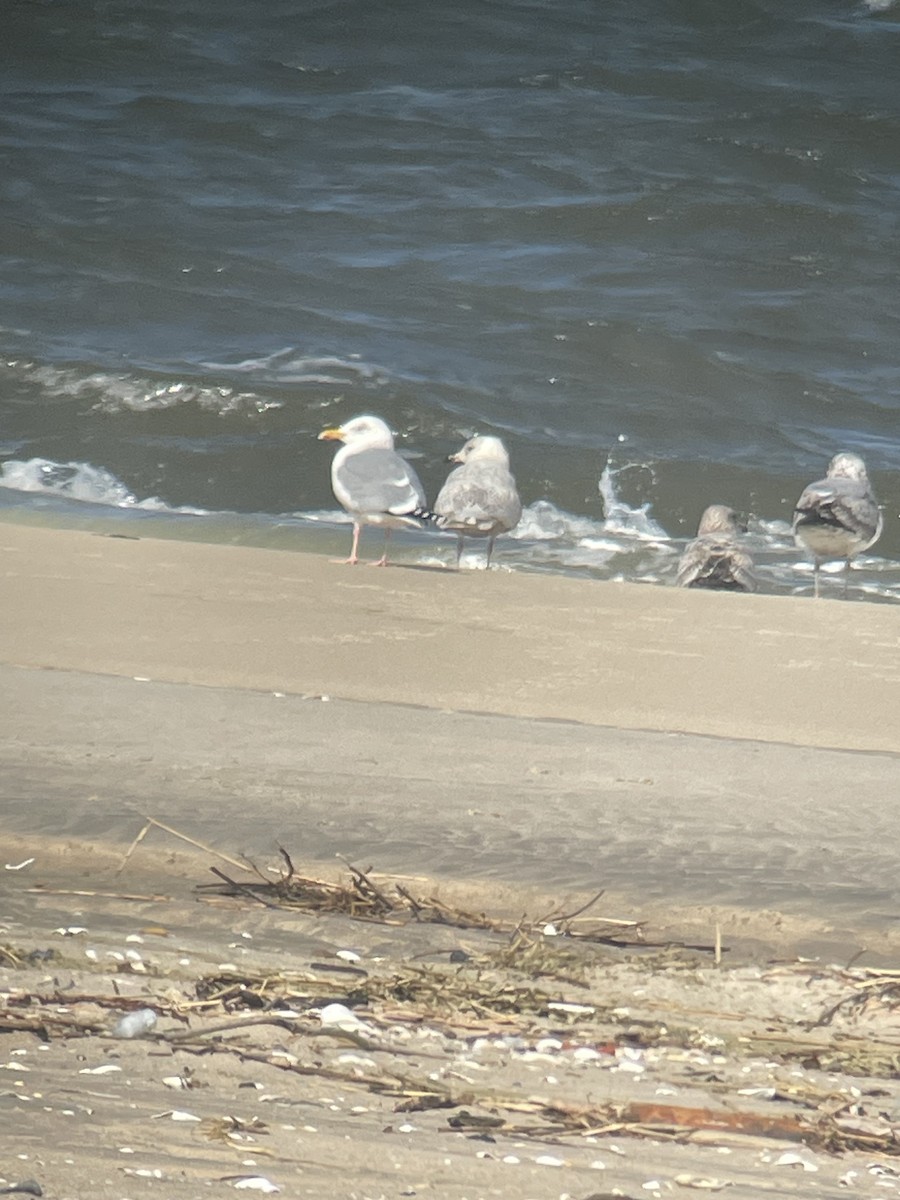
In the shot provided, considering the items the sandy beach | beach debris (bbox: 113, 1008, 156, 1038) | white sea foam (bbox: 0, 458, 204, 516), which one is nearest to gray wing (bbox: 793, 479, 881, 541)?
the sandy beach

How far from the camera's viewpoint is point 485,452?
8.66 metres

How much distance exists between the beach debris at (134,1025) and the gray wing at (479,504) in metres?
5.78

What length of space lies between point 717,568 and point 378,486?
166 centimetres

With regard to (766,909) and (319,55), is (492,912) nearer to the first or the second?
(766,909)

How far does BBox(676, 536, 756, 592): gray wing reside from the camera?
774 centimetres

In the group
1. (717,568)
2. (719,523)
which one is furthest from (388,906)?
(719,523)

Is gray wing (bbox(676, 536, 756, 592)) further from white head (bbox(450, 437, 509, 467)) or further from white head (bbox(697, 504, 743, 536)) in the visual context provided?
white head (bbox(450, 437, 509, 467))

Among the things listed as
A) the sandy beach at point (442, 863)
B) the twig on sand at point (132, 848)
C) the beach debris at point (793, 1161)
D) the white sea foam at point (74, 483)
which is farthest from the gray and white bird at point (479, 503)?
the beach debris at point (793, 1161)

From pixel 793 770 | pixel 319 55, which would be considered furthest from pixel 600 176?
pixel 793 770

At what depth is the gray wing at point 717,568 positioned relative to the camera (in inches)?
305

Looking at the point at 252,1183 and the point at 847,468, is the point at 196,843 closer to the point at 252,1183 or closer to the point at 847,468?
the point at 252,1183

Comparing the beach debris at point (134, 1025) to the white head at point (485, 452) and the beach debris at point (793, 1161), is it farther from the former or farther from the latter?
the white head at point (485, 452)

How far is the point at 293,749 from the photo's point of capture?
3.77 meters

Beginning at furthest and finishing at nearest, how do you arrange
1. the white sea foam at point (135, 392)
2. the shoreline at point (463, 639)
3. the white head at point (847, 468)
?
1. the white sea foam at point (135, 392)
2. the white head at point (847, 468)
3. the shoreline at point (463, 639)
